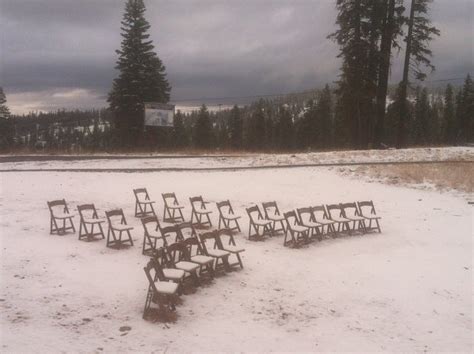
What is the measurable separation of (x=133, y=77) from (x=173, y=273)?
30931 mm

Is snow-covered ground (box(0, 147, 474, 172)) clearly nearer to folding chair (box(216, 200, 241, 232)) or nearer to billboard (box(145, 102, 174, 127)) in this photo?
folding chair (box(216, 200, 241, 232))

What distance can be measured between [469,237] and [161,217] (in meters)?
9.00

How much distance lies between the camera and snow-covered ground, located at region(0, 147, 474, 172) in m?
21.5

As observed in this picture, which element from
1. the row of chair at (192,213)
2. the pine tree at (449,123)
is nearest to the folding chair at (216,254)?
the row of chair at (192,213)

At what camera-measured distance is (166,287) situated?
694 cm

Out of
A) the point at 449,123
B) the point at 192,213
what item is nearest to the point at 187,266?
the point at 192,213

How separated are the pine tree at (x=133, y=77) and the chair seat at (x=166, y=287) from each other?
3062cm

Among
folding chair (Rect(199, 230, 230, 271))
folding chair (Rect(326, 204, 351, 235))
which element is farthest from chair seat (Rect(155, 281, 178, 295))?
folding chair (Rect(326, 204, 351, 235))

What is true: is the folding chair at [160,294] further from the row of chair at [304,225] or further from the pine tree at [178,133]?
the pine tree at [178,133]

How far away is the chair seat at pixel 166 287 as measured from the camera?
6762 millimetres

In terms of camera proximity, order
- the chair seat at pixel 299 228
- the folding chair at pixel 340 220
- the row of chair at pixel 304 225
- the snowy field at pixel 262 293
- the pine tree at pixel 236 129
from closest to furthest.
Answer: the snowy field at pixel 262 293
the chair seat at pixel 299 228
the row of chair at pixel 304 225
the folding chair at pixel 340 220
the pine tree at pixel 236 129

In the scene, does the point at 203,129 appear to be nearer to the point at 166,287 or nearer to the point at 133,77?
the point at 133,77

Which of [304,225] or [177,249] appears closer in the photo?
[177,249]

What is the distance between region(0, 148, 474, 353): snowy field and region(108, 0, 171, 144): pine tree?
22.0 m
